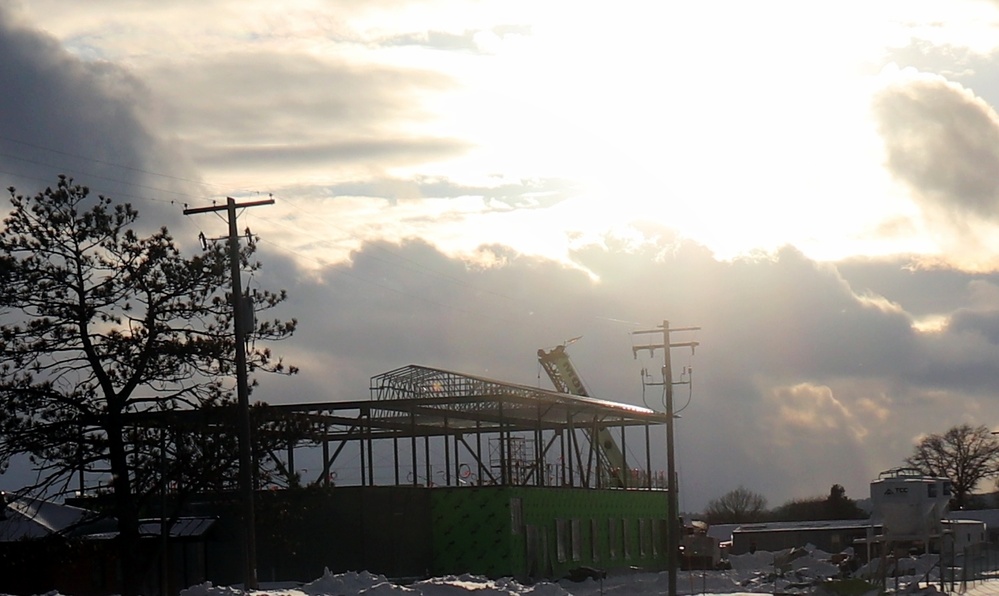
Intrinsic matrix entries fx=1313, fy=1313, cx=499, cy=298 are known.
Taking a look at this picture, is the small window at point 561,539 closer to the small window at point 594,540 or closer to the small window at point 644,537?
the small window at point 594,540

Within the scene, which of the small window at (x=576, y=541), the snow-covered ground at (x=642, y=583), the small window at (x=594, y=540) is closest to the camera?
the snow-covered ground at (x=642, y=583)

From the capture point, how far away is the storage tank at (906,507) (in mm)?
51656

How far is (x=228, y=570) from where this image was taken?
48.2 meters

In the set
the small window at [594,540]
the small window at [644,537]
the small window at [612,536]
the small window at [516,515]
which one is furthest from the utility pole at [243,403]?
the small window at [644,537]

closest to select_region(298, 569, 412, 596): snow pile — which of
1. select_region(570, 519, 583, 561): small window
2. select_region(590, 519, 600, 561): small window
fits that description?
select_region(570, 519, 583, 561): small window

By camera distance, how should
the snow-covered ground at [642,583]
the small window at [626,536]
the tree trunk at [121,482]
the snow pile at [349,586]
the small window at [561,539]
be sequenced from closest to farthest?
the snow pile at [349,586] → the snow-covered ground at [642,583] → the tree trunk at [121,482] → the small window at [561,539] → the small window at [626,536]

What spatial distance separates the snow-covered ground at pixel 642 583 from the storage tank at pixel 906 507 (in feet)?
4.65

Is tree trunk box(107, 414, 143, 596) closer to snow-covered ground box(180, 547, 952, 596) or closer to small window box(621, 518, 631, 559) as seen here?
snow-covered ground box(180, 547, 952, 596)

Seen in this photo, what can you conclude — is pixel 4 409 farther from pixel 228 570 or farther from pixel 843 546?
pixel 843 546

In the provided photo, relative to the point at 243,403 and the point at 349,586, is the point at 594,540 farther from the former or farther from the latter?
the point at 243,403

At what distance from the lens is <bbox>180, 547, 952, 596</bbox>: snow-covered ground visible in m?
33.2

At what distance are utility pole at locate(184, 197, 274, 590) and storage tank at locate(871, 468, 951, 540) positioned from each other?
28.2 meters

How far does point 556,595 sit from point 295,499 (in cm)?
820

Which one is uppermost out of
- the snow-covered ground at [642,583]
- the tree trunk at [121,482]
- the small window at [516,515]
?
the tree trunk at [121,482]
